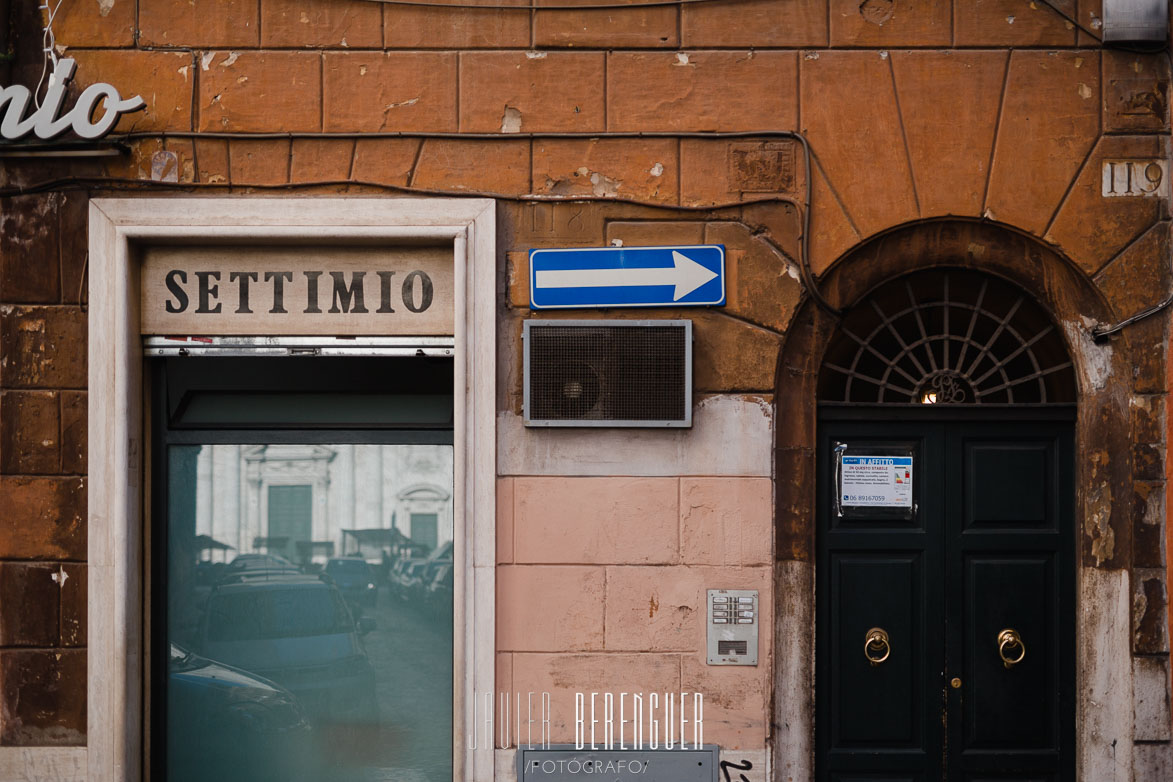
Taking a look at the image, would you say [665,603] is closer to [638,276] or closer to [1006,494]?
[638,276]

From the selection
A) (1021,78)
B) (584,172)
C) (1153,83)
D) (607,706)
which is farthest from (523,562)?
(1153,83)

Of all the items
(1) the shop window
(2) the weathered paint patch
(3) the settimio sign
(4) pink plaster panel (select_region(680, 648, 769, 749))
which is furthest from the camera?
(1) the shop window

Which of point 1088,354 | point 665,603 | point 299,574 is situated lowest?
point 665,603

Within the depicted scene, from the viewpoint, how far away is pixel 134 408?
17.3 feet

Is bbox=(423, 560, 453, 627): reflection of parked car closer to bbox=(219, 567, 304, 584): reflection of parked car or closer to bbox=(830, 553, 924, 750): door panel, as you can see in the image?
bbox=(219, 567, 304, 584): reflection of parked car

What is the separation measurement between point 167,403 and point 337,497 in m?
1.04

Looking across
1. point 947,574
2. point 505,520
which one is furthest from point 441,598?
point 947,574

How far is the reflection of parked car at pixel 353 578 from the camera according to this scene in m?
5.44

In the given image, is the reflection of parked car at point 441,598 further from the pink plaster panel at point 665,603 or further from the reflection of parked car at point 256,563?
the pink plaster panel at point 665,603

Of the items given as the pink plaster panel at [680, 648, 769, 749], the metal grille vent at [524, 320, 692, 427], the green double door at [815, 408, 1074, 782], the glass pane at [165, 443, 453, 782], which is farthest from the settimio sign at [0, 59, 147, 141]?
the green double door at [815, 408, 1074, 782]

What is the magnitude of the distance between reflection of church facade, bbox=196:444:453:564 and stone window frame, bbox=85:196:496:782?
38cm

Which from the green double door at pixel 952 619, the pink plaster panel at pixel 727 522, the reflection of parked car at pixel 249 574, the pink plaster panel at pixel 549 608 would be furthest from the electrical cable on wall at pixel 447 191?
the reflection of parked car at pixel 249 574

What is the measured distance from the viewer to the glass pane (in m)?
5.39

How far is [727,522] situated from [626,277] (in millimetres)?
1364
